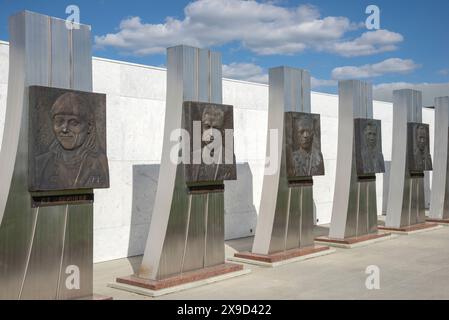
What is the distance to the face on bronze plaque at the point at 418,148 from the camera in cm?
1434

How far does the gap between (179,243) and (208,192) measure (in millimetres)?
1068

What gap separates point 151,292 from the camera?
7727 mm

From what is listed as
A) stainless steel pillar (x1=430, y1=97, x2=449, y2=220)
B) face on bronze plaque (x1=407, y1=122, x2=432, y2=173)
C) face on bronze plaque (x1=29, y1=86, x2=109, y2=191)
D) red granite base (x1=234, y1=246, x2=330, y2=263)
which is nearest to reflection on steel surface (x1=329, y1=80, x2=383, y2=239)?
red granite base (x1=234, y1=246, x2=330, y2=263)

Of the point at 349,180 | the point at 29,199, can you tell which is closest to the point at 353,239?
the point at 349,180

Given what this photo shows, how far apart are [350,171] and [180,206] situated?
5.40 m

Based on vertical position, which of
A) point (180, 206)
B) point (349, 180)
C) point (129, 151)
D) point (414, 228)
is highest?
point (129, 151)

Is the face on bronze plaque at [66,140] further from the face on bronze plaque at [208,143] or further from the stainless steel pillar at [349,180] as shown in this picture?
the stainless steel pillar at [349,180]

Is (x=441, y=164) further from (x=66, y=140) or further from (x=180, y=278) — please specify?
(x=66, y=140)

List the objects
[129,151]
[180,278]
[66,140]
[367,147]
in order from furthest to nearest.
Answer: [367,147], [129,151], [180,278], [66,140]

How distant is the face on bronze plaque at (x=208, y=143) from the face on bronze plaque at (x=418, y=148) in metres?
7.01

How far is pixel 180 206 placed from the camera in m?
8.45

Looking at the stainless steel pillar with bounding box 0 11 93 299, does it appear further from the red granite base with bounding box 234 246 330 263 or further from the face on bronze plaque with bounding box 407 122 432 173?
the face on bronze plaque with bounding box 407 122 432 173

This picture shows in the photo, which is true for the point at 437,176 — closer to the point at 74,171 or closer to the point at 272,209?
the point at 272,209

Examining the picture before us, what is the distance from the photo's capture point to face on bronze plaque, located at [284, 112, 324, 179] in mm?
10555
